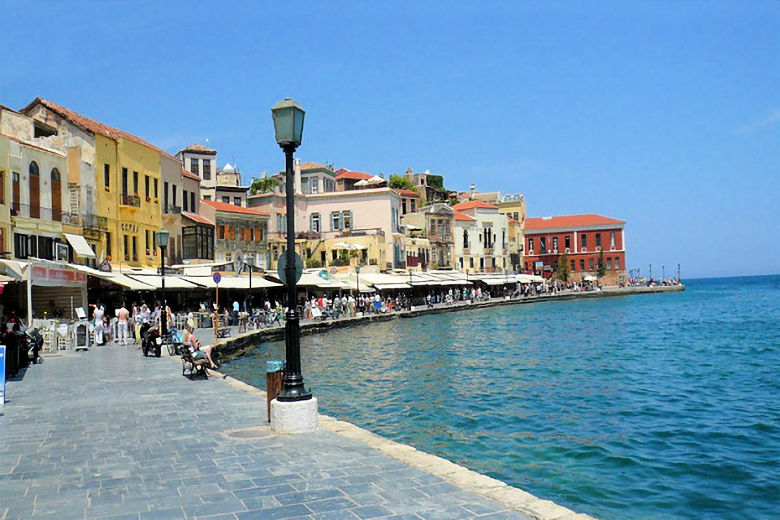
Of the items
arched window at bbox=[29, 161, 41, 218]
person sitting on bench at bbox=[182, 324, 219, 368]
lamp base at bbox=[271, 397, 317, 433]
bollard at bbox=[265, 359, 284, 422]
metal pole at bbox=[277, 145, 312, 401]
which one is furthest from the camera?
arched window at bbox=[29, 161, 41, 218]

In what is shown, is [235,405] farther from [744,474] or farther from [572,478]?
[744,474]

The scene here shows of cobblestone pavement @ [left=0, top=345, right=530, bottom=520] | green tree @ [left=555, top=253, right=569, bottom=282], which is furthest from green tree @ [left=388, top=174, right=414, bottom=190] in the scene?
cobblestone pavement @ [left=0, top=345, right=530, bottom=520]

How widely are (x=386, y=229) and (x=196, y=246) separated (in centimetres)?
2392

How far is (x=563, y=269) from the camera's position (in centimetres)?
9831

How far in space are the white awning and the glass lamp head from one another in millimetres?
24429

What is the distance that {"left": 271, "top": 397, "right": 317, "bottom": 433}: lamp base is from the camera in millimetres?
8539

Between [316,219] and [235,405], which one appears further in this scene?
[316,219]

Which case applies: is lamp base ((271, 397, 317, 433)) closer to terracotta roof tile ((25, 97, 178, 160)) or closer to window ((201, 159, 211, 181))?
terracotta roof tile ((25, 97, 178, 160))

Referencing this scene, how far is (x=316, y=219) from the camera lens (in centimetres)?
6450

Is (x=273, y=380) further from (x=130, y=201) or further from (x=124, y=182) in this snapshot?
(x=124, y=182)

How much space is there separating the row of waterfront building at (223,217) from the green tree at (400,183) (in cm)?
41

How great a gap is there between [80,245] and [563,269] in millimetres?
76936

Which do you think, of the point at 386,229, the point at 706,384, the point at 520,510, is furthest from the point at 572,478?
the point at 386,229

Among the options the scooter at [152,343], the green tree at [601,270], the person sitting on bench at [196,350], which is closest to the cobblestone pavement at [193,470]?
the person sitting on bench at [196,350]
